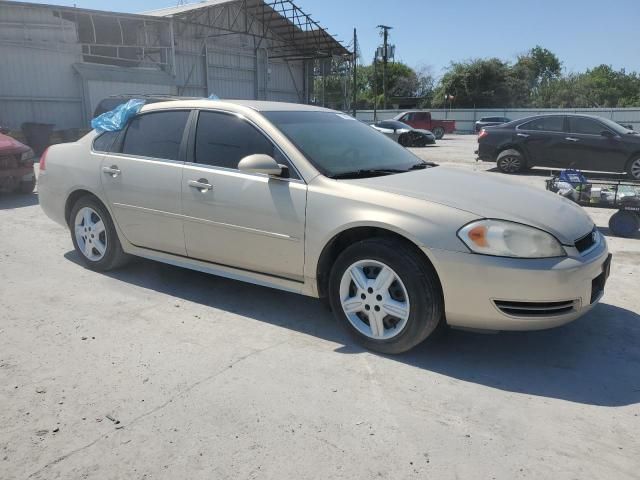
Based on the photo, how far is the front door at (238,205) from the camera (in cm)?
377

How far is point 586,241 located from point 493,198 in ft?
2.15

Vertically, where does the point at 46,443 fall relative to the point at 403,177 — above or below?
below

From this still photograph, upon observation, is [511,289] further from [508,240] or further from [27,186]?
[27,186]

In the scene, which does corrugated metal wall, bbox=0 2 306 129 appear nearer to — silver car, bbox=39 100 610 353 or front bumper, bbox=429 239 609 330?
silver car, bbox=39 100 610 353

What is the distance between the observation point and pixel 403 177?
3.84m

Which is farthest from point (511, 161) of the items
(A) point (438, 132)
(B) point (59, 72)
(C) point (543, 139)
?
(A) point (438, 132)

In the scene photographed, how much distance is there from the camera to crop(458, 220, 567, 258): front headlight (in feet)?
10.4

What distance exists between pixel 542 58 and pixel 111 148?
98.9 metres

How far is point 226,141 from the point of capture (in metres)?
4.20

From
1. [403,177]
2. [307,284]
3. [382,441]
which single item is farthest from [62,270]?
[382,441]

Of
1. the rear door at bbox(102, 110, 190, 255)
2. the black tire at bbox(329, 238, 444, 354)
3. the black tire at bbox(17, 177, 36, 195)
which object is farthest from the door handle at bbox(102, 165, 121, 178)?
the black tire at bbox(17, 177, 36, 195)

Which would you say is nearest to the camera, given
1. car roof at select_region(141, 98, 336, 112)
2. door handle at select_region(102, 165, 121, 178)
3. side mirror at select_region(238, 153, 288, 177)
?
side mirror at select_region(238, 153, 288, 177)

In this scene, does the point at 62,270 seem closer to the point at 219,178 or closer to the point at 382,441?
the point at 219,178

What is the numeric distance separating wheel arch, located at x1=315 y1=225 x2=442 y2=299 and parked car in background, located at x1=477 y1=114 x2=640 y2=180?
9.50m
